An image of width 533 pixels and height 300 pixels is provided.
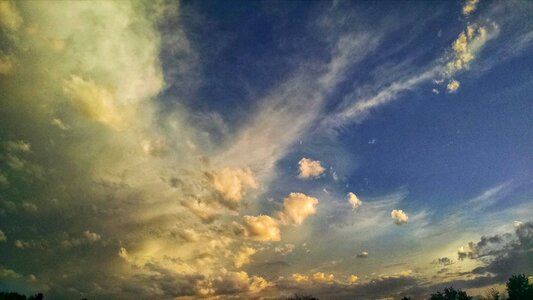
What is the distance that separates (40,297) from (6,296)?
50.0ft

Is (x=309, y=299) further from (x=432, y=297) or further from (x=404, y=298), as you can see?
(x=432, y=297)

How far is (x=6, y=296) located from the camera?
6531cm

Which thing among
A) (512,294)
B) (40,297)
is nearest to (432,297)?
(512,294)

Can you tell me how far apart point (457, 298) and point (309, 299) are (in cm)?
7953

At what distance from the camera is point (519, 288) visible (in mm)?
95438

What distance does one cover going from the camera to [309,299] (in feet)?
566

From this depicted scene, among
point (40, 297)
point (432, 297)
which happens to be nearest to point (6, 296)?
point (40, 297)

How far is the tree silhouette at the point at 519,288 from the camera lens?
93625mm

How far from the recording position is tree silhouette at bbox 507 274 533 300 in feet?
307

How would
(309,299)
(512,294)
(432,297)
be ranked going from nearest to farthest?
(512,294), (432,297), (309,299)

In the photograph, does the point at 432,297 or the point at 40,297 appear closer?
the point at 40,297

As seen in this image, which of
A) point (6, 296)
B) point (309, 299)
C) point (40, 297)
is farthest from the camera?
point (309, 299)

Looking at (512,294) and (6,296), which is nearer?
(6,296)

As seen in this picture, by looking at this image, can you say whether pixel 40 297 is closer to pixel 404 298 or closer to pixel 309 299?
pixel 404 298
